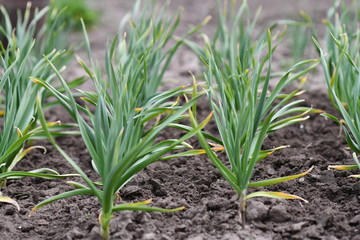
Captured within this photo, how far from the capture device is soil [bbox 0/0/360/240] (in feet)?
6.99

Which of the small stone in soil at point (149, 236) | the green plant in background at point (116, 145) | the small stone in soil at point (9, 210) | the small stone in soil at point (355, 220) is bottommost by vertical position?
the small stone in soil at point (355, 220)

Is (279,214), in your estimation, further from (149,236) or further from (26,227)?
(26,227)

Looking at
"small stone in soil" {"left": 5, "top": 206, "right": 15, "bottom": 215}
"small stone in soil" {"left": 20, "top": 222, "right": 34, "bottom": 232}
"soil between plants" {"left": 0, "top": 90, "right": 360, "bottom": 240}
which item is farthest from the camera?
"small stone in soil" {"left": 5, "top": 206, "right": 15, "bottom": 215}

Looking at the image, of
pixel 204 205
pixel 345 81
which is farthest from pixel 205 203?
pixel 345 81

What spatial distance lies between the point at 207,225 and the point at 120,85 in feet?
2.15

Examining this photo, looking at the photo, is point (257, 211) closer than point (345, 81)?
Yes

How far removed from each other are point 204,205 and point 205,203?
0.02m

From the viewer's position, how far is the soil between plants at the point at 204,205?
6.98ft

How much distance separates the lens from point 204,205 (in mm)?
2268

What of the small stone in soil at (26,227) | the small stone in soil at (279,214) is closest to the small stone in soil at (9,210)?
the small stone in soil at (26,227)

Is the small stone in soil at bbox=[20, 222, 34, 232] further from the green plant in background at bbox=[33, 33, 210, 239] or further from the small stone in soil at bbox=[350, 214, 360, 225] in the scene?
the small stone in soil at bbox=[350, 214, 360, 225]

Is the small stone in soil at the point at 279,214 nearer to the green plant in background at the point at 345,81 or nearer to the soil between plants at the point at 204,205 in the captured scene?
the soil between plants at the point at 204,205

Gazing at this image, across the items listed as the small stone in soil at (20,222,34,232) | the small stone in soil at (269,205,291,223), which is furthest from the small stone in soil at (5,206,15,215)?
the small stone in soil at (269,205,291,223)

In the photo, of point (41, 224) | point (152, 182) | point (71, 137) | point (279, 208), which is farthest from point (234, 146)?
point (71, 137)
